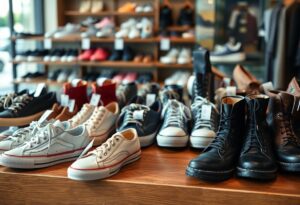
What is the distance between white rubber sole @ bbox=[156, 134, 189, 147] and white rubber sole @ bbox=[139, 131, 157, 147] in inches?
1.8

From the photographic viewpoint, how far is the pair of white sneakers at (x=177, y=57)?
12.6 ft

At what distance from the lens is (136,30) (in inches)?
156

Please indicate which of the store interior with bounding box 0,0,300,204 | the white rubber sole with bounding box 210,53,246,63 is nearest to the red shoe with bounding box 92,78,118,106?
the store interior with bounding box 0,0,300,204

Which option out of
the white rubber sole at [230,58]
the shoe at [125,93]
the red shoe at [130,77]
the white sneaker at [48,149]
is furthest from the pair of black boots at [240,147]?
the red shoe at [130,77]

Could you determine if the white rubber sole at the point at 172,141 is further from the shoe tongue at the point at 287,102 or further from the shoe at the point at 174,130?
the shoe tongue at the point at 287,102

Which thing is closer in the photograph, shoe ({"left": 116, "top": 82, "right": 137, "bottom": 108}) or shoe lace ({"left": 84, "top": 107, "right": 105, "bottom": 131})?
shoe lace ({"left": 84, "top": 107, "right": 105, "bottom": 131})

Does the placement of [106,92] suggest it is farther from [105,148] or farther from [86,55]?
[86,55]

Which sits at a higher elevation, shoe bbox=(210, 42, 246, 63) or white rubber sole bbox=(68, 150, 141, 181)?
shoe bbox=(210, 42, 246, 63)

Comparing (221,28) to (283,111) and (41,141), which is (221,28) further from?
(41,141)

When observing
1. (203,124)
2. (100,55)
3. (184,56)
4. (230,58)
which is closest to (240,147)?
(203,124)

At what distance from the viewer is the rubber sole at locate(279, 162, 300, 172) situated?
985 millimetres

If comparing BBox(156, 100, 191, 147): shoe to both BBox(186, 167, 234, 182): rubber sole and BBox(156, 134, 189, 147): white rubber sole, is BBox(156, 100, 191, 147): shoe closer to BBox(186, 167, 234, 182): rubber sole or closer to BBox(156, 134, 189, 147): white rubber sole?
BBox(156, 134, 189, 147): white rubber sole

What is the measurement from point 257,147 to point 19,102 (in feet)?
3.05

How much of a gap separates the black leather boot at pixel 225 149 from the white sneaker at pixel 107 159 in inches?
7.7
